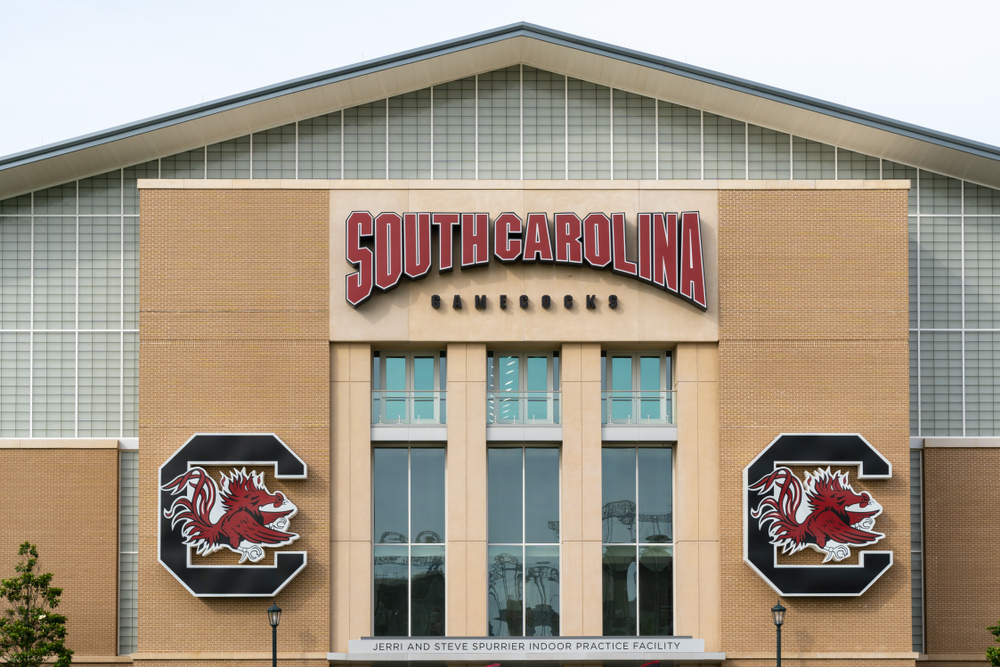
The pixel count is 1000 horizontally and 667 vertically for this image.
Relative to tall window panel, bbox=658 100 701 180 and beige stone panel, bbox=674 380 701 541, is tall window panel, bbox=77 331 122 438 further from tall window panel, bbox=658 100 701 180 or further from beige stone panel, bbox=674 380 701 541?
tall window panel, bbox=658 100 701 180

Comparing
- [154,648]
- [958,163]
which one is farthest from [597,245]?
[154,648]

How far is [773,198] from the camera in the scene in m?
29.5

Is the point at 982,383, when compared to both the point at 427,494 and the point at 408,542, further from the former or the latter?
the point at 408,542

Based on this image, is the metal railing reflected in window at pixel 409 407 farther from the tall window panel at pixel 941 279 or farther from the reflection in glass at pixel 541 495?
the tall window panel at pixel 941 279

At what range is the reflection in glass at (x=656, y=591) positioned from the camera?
94.4 ft

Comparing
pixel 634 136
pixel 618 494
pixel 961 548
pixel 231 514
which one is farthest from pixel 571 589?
pixel 634 136

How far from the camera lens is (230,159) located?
32031 mm

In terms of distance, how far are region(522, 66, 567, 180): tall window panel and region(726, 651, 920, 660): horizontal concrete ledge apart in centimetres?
1487

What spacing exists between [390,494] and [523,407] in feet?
14.8

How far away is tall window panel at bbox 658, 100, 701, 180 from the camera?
1253 inches

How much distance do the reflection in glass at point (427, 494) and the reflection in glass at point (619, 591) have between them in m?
4.81

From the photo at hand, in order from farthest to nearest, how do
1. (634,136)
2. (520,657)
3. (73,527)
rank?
(634,136), (73,527), (520,657)

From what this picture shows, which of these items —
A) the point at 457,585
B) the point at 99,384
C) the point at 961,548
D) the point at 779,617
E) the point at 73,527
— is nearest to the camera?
the point at 779,617

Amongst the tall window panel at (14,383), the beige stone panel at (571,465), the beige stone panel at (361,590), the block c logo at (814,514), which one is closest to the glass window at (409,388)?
the beige stone panel at (571,465)
